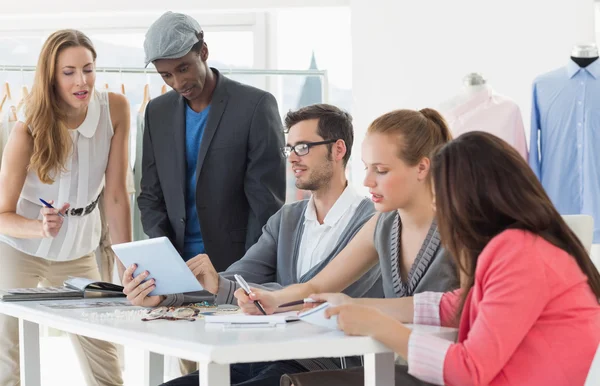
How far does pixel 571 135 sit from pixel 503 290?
2.30m

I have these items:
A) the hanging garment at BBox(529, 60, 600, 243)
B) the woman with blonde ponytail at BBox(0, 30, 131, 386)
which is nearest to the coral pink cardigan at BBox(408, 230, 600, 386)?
the woman with blonde ponytail at BBox(0, 30, 131, 386)

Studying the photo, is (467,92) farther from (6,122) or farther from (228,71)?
(6,122)

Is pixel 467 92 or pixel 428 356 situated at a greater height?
pixel 467 92

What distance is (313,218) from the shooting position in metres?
2.66

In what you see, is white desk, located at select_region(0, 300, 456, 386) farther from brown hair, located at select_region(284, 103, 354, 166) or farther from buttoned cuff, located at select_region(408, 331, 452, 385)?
brown hair, located at select_region(284, 103, 354, 166)

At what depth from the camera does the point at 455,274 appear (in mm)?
2072

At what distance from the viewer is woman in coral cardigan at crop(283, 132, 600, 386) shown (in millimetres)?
1535

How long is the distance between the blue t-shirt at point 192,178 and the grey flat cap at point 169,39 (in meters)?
0.32

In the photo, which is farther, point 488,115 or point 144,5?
point 144,5

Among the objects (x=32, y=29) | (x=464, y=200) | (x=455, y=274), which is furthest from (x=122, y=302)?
(x=32, y=29)

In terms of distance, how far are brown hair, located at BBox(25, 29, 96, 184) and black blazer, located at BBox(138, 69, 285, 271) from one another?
12.8 inches

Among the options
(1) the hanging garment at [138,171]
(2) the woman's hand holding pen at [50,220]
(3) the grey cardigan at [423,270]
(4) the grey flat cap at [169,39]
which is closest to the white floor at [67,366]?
(1) the hanging garment at [138,171]

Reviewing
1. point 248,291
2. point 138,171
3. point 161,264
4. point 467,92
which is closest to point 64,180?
point 138,171

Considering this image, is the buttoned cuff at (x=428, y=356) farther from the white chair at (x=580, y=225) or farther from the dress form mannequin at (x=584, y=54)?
the dress form mannequin at (x=584, y=54)
